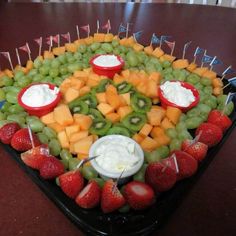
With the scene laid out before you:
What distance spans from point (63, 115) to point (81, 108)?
0.12m

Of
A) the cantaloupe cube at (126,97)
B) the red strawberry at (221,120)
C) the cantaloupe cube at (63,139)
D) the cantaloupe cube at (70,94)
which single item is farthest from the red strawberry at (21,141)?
the red strawberry at (221,120)

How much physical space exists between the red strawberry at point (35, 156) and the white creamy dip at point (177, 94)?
651mm

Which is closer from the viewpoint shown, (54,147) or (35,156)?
(35,156)

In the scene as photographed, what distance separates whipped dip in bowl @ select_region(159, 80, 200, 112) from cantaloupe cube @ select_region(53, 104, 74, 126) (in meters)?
0.45

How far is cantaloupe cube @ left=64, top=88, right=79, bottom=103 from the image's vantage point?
1.39m

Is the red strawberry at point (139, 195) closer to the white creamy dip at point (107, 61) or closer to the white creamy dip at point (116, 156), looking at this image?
the white creamy dip at point (116, 156)

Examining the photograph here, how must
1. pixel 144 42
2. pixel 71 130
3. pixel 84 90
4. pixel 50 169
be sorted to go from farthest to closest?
pixel 144 42, pixel 84 90, pixel 71 130, pixel 50 169

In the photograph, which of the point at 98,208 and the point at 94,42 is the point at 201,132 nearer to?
the point at 98,208

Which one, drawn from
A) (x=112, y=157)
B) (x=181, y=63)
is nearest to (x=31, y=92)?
(x=112, y=157)

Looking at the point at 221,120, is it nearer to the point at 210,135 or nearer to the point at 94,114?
the point at 210,135

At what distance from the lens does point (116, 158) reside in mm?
992

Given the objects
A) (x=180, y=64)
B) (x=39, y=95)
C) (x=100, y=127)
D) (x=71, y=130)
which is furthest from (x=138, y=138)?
(x=180, y=64)

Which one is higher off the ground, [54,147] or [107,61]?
[107,61]

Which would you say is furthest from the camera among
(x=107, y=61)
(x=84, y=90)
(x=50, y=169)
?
(x=107, y=61)
